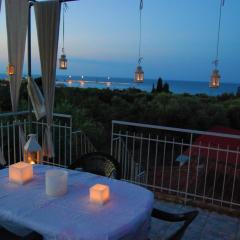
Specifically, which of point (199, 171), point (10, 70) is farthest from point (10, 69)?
point (199, 171)

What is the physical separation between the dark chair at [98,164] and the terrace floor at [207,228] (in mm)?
785

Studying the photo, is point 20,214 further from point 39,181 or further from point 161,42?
point 161,42

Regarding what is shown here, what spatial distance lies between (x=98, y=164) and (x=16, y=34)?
6.54ft

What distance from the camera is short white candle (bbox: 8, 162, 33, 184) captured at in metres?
2.09

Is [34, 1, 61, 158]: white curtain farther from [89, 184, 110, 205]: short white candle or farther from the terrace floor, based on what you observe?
[89, 184, 110, 205]: short white candle

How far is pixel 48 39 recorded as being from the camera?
376cm

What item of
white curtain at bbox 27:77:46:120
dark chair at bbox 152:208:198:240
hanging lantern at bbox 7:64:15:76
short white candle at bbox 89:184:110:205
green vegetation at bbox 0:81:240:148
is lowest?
green vegetation at bbox 0:81:240:148

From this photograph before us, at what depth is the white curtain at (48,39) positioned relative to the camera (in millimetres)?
3697

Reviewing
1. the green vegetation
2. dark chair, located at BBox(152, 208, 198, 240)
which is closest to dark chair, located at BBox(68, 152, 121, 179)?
dark chair, located at BBox(152, 208, 198, 240)

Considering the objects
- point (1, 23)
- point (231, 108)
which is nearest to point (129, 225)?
point (1, 23)

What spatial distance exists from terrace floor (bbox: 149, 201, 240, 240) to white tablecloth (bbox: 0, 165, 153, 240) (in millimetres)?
1099

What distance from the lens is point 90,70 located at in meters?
17.3

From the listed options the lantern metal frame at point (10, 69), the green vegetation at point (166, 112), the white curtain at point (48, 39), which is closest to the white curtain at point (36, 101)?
the white curtain at point (48, 39)

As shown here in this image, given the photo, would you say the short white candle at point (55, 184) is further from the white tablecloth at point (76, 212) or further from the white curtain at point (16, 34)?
the white curtain at point (16, 34)
